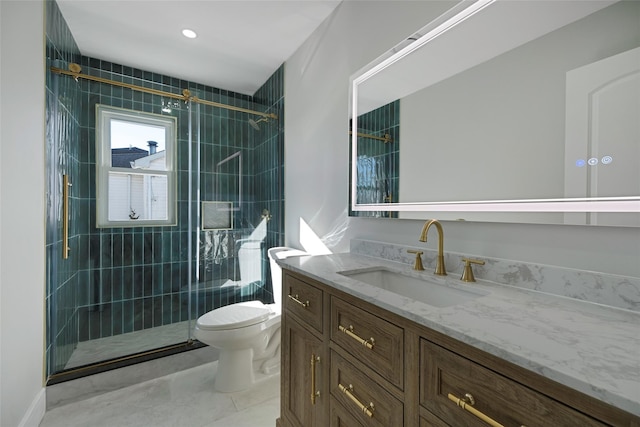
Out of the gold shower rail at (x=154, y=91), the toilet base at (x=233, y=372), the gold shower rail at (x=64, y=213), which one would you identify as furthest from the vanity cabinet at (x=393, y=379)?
the gold shower rail at (x=154, y=91)

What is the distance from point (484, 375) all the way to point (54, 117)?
2.57 metres

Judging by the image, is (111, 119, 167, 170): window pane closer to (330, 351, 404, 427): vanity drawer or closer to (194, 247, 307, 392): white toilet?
(194, 247, 307, 392): white toilet

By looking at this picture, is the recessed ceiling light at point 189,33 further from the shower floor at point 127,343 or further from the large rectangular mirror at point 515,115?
the shower floor at point 127,343

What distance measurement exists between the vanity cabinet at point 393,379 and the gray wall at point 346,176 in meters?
0.52

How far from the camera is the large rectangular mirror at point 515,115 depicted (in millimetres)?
821

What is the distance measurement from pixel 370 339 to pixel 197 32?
8.01ft

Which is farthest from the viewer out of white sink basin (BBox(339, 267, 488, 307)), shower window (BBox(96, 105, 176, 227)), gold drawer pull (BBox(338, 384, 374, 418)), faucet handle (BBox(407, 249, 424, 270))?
shower window (BBox(96, 105, 176, 227))

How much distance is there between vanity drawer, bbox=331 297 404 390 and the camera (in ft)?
2.69

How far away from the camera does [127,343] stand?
2.33 m

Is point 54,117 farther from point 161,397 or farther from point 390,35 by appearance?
point 390,35

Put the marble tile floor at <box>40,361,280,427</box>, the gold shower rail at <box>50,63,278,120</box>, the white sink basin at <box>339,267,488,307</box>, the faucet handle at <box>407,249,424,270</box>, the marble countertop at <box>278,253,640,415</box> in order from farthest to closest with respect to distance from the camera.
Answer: the gold shower rail at <box>50,63,278,120</box> < the marble tile floor at <box>40,361,280,427</box> < the faucet handle at <box>407,249,424,270</box> < the white sink basin at <box>339,267,488,307</box> < the marble countertop at <box>278,253,640,415</box>

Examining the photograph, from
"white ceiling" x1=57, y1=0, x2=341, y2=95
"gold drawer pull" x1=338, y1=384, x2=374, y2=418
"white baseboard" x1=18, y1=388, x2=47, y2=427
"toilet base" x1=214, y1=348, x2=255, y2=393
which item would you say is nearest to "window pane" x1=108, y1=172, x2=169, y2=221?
"white ceiling" x1=57, y1=0, x2=341, y2=95

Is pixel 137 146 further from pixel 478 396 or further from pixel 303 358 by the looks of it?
pixel 478 396

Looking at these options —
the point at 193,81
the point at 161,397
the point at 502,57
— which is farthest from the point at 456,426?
the point at 193,81
